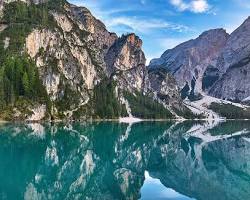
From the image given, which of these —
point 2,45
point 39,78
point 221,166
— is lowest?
point 221,166

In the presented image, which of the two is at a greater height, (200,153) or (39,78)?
(39,78)

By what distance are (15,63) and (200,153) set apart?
375 ft

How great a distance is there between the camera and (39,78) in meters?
192

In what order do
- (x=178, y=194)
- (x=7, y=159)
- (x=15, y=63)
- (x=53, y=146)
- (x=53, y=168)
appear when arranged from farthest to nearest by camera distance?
(x=15, y=63) → (x=53, y=146) → (x=7, y=159) → (x=53, y=168) → (x=178, y=194)

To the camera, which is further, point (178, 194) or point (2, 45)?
point (2, 45)

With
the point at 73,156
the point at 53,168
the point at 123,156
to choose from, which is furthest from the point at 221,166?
the point at 53,168

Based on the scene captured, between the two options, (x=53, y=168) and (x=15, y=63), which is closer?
(x=53, y=168)

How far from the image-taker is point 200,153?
8325cm

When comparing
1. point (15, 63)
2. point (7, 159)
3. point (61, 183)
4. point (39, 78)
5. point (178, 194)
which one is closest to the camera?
point (178, 194)

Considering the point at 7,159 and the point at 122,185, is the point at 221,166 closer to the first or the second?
the point at 122,185

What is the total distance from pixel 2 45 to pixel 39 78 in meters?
23.2

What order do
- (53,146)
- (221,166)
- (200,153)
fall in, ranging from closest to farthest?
(221,166) → (53,146) → (200,153)

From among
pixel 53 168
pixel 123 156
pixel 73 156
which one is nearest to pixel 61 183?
pixel 53 168

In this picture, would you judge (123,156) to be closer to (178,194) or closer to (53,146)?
(53,146)
